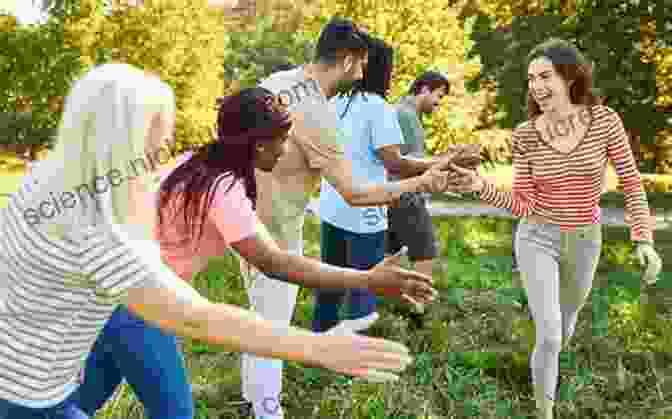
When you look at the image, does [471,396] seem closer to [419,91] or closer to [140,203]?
[419,91]

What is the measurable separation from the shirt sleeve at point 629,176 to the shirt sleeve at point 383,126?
1.26 meters

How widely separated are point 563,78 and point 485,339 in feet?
7.35

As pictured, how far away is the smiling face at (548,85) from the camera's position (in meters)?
3.73

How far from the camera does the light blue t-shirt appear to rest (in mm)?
4477

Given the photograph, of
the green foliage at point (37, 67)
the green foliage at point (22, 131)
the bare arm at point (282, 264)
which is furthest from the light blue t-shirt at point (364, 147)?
the green foliage at point (22, 131)

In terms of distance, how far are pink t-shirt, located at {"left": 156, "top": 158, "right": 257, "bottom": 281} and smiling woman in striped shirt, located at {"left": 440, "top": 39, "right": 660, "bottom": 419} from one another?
4.97 ft

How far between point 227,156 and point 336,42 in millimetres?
1138

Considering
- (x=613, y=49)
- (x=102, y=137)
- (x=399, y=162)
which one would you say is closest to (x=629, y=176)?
(x=399, y=162)

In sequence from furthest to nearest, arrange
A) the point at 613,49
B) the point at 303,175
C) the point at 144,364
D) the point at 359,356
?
1. the point at 613,49
2. the point at 303,175
3. the point at 144,364
4. the point at 359,356

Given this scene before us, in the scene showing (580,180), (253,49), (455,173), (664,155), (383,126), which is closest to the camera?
(455,173)

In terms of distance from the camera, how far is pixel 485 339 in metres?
5.34

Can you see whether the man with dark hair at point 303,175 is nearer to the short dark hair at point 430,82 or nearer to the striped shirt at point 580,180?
the striped shirt at point 580,180

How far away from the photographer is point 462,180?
11.5 ft

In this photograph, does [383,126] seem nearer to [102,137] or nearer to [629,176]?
[629,176]
